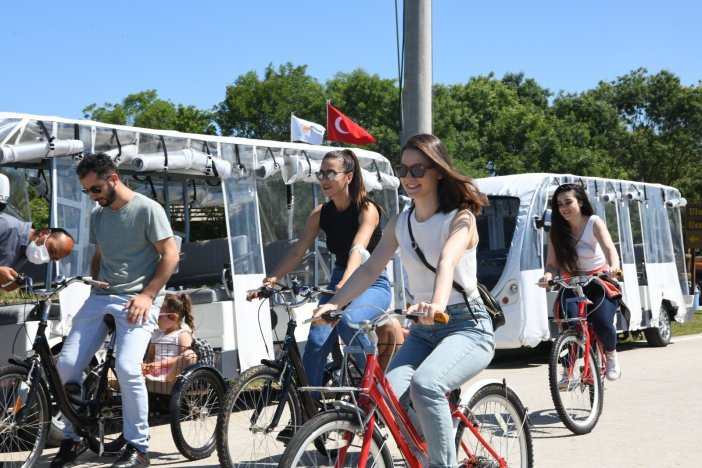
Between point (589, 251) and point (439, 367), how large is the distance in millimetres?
4058

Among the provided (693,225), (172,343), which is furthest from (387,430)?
(693,225)

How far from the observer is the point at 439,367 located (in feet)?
13.4

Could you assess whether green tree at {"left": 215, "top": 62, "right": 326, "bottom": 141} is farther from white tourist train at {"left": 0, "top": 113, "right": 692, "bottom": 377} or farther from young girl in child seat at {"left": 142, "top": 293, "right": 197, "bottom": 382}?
young girl in child seat at {"left": 142, "top": 293, "right": 197, "bottom": 382}

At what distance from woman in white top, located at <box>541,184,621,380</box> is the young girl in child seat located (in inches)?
107

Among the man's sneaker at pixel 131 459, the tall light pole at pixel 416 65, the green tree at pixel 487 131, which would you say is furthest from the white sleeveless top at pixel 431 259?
the green tree at pixel 487 131

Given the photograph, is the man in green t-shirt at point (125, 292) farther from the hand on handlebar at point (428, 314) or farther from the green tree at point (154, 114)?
the green tree at point (154, 114)

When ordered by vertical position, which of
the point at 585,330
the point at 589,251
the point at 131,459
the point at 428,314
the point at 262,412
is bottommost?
the point at 131,459

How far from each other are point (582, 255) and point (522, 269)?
3.52 meters

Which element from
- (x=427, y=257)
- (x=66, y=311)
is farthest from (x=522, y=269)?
(x=427, y=257)

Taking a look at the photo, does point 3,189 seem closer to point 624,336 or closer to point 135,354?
point 135,354

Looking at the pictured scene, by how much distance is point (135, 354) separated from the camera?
18.6ft

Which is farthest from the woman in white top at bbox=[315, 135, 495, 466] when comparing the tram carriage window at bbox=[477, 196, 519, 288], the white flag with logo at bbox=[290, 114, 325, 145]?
the tram carriage window at bbox=[477, 196, 519, 288]

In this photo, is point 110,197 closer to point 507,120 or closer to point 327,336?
point 327,336

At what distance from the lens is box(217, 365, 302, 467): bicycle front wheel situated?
17.5ft
